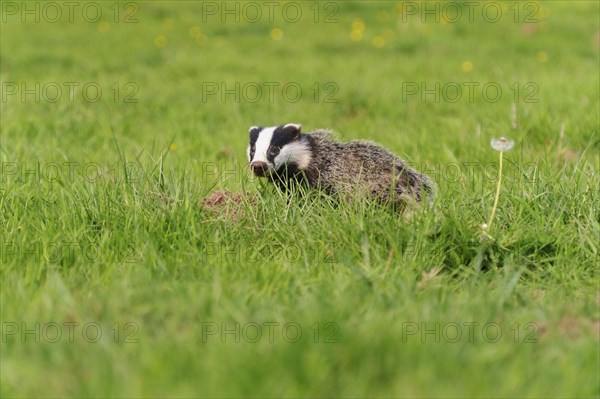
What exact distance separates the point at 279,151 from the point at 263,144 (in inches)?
4.7

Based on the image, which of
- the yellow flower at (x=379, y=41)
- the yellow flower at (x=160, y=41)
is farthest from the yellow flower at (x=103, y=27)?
the yellow flower at (x=379, y=41)

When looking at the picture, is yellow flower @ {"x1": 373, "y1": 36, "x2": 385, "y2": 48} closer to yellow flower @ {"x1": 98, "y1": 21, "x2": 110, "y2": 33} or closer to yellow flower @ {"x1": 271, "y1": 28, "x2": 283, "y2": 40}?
yellow flower @ {"x1": 271, "y1": 28, "x2": 283, "y2": 40}

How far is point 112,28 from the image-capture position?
1241 centimetres

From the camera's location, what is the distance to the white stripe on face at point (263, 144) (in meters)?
4.64

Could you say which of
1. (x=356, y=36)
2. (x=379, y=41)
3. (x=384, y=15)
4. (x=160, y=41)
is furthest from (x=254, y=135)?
(x=384, y=15)

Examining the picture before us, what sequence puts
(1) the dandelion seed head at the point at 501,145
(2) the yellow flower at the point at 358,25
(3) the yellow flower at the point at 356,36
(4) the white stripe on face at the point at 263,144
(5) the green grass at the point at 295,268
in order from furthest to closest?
(2) the yellow flower at the point at 358,25 → (3) the yellow flower at the point at 356,36 → (4) the white stripe on face at the point at 263,144 → (1) the dandelion seed head at the point at 501,145 → (5) the green grass at the point at 295,268

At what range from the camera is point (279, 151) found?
184 inches

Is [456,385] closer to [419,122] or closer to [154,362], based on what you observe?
[154,362]

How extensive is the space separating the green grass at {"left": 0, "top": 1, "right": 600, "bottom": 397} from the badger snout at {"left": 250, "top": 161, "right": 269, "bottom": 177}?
0.30 feet

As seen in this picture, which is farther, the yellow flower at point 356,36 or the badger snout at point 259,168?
the yellow flower at point 356,36

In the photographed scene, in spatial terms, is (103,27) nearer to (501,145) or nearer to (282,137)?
(282,137)

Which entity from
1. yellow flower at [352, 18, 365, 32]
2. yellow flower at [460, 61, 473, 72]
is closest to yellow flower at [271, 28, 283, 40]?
yellow flower at [352, 18, 365, 32]

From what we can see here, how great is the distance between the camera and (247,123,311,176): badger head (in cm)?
461

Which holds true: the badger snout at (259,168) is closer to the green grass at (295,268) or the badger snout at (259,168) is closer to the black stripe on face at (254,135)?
the green grass at (295,268)
